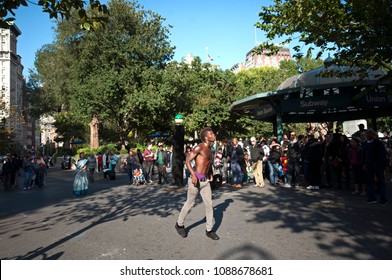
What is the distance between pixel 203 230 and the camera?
19.6 ft

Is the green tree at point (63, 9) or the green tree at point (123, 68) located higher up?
the green tree at point (123, 68)

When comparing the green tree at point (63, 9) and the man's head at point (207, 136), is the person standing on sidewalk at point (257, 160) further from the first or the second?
the green tree at point (63, 9)

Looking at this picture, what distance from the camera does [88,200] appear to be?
10.5m

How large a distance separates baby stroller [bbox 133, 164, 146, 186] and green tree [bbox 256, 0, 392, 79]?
29.4 feet

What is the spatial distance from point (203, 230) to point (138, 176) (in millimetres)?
9595

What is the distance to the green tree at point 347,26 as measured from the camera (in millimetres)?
7621

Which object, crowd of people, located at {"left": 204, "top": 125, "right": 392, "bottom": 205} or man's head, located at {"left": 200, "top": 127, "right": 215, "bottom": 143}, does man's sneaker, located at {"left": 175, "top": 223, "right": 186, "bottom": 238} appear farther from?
crowd of people, located at {"left": 204, "top": 125, "right": 392, "bottom": 205}

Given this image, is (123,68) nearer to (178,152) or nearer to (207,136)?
(178,152)

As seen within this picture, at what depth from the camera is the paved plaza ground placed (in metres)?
4.70

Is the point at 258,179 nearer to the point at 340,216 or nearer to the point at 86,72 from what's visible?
the point at 340,216

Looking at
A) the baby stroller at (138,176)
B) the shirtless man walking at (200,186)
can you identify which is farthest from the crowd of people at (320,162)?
the shirtless man walking at (200,186)

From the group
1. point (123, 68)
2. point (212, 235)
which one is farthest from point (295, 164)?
point (123, 68)

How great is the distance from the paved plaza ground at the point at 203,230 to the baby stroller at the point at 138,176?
17.3 ft

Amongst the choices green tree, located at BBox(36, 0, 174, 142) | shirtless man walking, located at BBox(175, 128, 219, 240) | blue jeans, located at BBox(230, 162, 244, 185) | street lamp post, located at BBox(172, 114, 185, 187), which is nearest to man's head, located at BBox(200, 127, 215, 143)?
shirtless man walking, located at BBox(175, 128, 219, 240)
